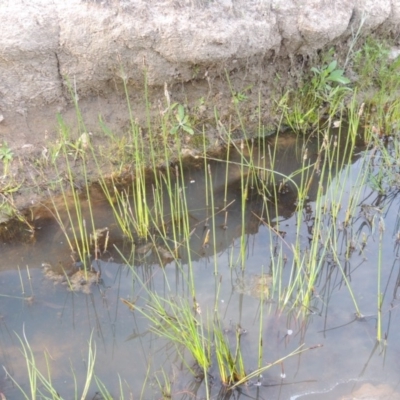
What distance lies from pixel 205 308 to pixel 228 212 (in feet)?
2.67

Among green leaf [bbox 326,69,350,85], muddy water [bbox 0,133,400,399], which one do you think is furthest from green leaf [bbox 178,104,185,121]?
green leaf [bbox 326,69,350,85]

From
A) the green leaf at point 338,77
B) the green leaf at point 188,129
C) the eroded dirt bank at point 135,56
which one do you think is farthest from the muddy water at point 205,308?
the green leaf at point 338,77

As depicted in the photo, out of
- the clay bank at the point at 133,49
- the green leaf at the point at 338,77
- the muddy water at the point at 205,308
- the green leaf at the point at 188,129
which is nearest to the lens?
the muddy water at the point at 205,308

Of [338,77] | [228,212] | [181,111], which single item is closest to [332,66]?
[338,77]

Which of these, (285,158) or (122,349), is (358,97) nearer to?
(285,158)

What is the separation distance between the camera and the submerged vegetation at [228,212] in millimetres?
2330

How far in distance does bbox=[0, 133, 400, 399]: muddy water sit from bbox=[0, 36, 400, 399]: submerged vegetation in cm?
2

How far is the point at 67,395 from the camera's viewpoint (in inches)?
85.1

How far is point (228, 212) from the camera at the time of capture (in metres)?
3.22

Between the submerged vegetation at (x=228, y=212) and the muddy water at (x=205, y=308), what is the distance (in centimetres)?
2

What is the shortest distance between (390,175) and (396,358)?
1421 millimetres

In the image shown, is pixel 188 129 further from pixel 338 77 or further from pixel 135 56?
pixel 338 77

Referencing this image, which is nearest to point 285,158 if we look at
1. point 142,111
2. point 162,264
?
point 142,111

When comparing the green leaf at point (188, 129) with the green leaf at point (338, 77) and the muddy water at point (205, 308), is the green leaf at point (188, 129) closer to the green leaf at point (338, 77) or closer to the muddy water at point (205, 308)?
the muddy water at point (205, 308)
